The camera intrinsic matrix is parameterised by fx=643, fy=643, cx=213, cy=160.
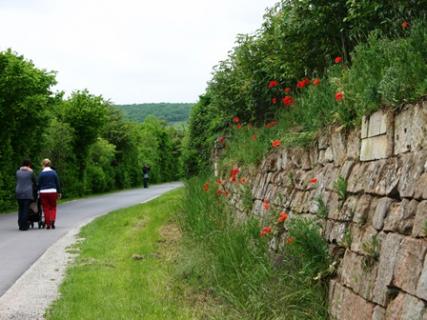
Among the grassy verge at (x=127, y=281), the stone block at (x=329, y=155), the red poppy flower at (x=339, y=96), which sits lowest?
the grassy verge at (x=127, y=281)

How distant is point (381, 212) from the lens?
4.92 meters

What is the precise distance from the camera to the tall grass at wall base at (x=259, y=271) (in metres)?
5.83

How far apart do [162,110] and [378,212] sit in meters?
113

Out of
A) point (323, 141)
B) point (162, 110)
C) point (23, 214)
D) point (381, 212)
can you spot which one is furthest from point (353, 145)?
point (162, 110)

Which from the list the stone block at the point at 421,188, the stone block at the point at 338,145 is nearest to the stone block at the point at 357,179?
the stone block at the point at 338,145

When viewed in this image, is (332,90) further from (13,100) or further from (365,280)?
(13,100)

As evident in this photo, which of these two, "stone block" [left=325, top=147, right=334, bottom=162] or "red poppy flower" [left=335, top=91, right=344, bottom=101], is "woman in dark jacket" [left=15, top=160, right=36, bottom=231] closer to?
"stone block" [left=325, top=147, right=334, bottom=162]

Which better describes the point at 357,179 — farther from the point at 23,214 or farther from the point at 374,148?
the point at 23,214

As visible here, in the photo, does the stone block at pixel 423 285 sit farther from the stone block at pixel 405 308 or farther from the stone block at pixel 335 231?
the stone block at pixel 335 231

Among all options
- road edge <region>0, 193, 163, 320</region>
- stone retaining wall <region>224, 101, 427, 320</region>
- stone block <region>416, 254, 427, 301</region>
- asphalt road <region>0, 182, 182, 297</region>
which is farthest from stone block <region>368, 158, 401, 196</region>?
asphalt road <region>0, 182, 182, 297</region>

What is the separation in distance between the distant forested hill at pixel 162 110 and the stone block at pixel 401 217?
345ft

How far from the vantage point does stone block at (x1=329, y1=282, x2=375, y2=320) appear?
4.95 meters

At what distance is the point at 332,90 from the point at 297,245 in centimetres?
190

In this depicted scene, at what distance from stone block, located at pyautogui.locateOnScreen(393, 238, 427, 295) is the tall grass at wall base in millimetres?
1333
